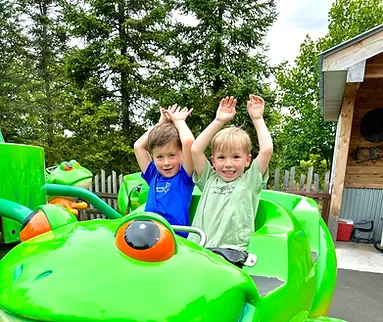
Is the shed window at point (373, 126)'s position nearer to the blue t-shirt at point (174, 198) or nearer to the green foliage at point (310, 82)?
the blue t-shirt at point (174, 198)

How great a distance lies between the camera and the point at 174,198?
1.98 m

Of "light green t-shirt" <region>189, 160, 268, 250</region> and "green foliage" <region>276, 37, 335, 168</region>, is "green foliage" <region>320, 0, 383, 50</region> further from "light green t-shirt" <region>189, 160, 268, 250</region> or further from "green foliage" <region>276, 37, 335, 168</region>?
"light green t-shirt" <region>189, 160, 268, 250</region>

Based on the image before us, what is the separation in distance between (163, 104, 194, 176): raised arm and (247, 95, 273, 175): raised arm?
331mm

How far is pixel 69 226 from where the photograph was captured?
1.09m

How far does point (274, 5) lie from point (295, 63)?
31.8 feet

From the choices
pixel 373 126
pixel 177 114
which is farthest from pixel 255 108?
pixel 373 126

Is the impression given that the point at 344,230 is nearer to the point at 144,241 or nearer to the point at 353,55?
the point at 353,55

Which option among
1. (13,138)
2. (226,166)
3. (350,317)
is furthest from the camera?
(13,138)

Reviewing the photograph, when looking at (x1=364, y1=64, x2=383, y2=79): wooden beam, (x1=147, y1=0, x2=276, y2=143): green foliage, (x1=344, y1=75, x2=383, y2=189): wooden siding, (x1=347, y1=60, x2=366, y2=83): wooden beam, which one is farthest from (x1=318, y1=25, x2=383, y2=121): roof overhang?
(x1=147, y1=0, x2=276, y2=143): green foliage

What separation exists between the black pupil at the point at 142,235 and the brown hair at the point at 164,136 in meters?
1.01

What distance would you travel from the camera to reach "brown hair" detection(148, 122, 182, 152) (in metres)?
1.89

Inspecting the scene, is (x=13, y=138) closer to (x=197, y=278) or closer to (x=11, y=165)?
(x=11, y=165)

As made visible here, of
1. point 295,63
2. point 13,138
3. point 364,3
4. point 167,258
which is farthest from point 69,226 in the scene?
point 364,3

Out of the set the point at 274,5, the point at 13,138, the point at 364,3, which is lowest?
the point at 13,138
